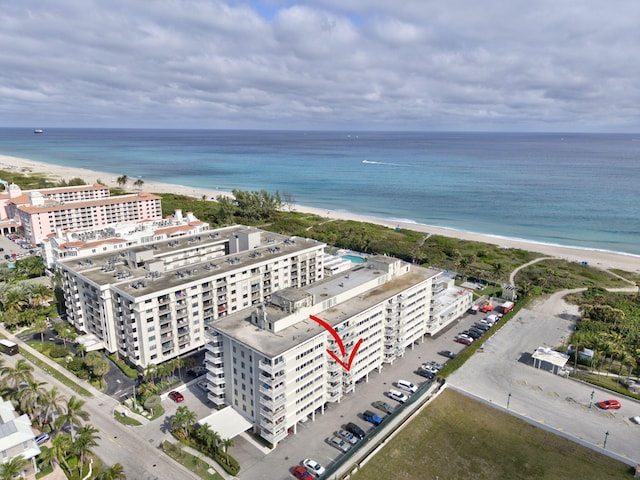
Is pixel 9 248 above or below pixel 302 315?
below

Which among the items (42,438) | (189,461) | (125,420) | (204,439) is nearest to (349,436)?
(204,439)

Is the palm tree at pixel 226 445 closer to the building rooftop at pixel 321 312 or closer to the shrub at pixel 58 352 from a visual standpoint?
the building rooftop at pixel 321 312

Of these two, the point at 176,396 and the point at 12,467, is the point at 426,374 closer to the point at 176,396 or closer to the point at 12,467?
the point at 176,396

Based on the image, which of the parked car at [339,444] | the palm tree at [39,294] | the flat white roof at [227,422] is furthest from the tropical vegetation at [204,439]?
the palm tree at [39,294]

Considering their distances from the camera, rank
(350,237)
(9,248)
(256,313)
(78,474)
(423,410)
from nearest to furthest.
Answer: (78,474) < (256,313) < (423,410) < (9,248) < (350,237)

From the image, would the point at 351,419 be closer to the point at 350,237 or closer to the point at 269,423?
the point at 269,423

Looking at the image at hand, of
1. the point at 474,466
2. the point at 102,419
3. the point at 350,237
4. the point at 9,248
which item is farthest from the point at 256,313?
the point at 9,248
